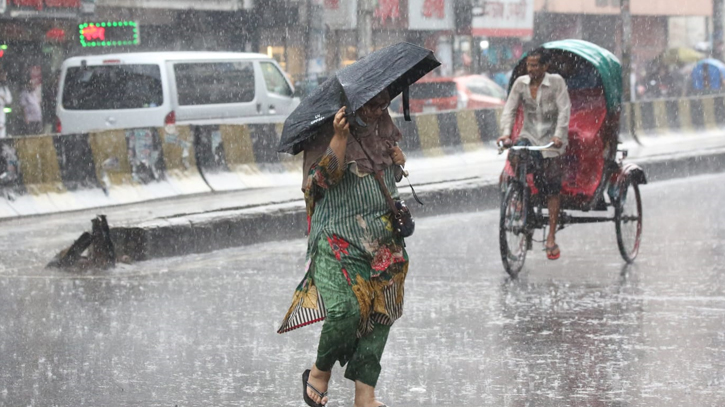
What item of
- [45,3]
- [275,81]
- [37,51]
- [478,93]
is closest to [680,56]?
[478,93]

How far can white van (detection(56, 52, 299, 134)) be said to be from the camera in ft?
57.6

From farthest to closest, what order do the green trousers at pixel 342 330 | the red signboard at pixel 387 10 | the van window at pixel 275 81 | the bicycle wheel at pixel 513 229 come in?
the red signboard at pixel 387 10
the van window at pixel 275 81
the bicycle wheel at pixel 513 229
the green trousers at pixel 342 330

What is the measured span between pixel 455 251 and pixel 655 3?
37264 millimetres

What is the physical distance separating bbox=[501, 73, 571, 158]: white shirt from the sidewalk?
295cm

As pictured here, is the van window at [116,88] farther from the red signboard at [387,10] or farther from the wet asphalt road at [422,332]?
the red signboard at [387,10]

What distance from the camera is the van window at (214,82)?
58.8 ft

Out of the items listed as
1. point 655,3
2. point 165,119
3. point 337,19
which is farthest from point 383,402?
point 655,3

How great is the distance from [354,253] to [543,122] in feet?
14.8

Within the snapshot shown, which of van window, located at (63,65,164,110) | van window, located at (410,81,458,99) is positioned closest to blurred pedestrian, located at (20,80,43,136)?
van window, located at (63,65,164,110)

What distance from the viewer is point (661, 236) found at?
37.1 feet

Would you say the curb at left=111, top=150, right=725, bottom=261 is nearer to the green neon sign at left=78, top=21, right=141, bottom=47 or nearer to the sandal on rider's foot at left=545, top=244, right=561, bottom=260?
the sandal on rider's foot at left=545, top=244, right=561, bottom=260

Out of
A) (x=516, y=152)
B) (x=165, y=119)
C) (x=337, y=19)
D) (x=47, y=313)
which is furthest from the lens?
(x=337, y=19)

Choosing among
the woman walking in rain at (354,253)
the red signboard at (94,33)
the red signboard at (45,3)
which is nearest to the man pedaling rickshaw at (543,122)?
the woman walking in rain at (354,253)

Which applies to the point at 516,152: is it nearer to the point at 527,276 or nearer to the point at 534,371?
the point at 527,276
